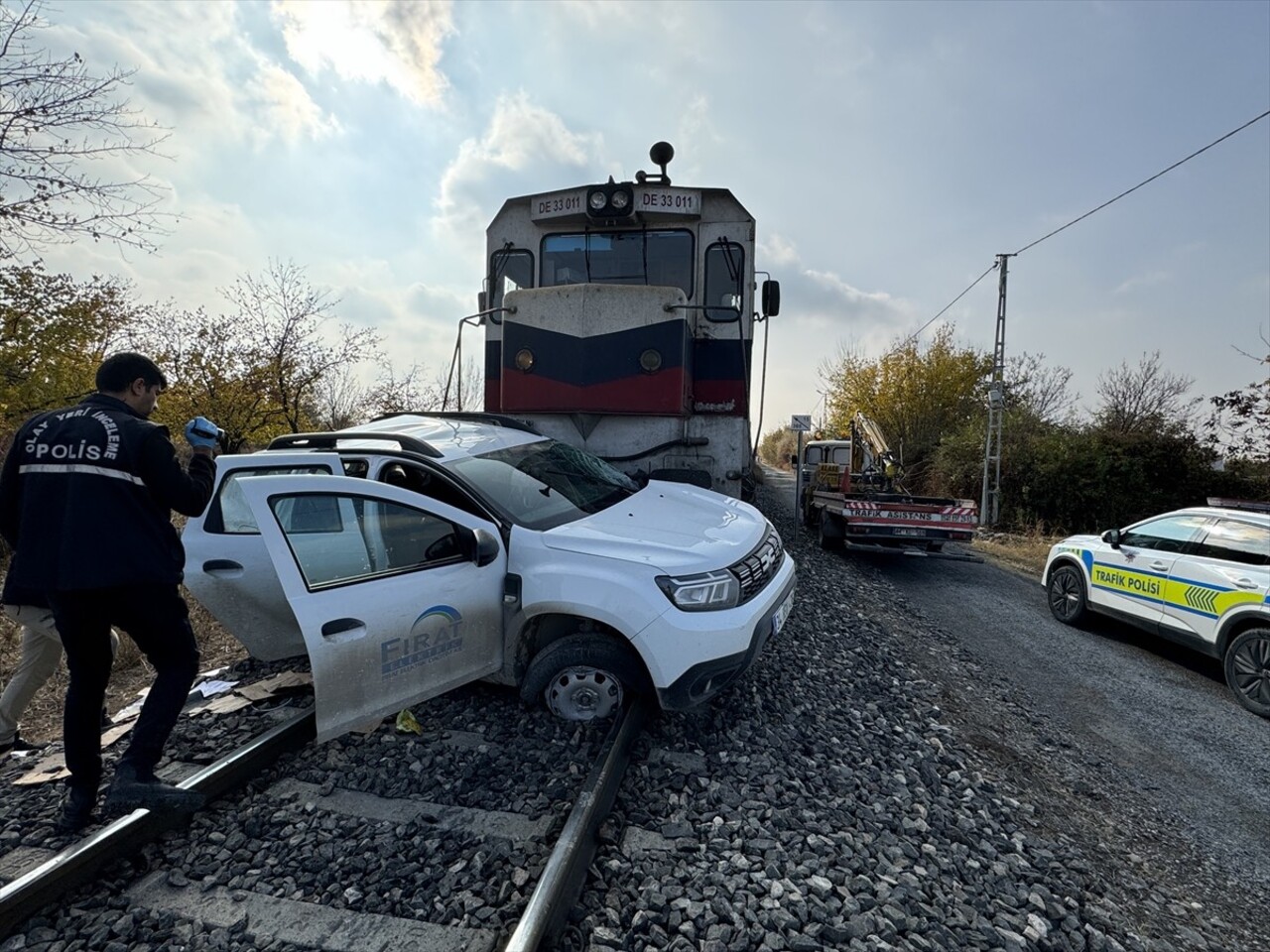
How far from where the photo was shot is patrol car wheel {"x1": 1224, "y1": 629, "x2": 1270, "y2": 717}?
4590mm

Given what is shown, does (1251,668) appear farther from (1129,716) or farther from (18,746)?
(18,746)

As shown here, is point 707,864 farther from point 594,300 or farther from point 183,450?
point 183,450

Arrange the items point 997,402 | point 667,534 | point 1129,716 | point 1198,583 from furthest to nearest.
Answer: point 997,402 < point 1198,583 < point 1129,716 < point 667,534

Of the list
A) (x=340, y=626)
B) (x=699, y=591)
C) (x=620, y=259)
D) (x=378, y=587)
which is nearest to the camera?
(x=340, y=626)

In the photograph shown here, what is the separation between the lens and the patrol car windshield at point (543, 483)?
12.7 ft

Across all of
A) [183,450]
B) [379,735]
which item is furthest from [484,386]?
[183,450]

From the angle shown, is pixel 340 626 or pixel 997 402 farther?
pixel 997 402

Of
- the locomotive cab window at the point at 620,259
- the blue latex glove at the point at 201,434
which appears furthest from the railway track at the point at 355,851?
the locomotive cab window at the point at 620,259

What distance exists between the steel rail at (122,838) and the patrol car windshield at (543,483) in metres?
1.72

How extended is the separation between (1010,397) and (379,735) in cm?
2803

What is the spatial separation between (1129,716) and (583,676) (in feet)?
13.4

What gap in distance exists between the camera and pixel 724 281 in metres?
7.02

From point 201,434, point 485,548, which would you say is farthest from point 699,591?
point 201,434

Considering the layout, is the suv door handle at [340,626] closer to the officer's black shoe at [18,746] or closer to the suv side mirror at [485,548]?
the suv side mirror at [485,548]
